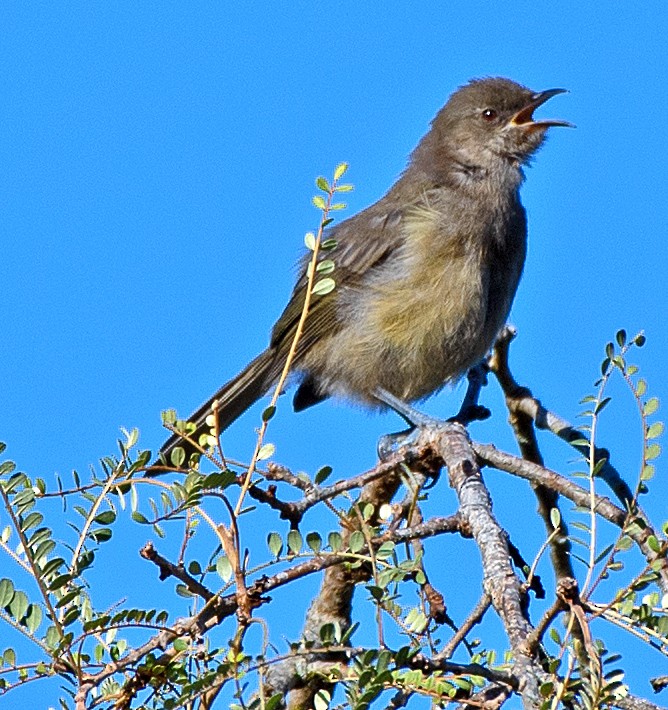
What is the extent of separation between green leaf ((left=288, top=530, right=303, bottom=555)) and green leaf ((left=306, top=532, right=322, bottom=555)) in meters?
0.03

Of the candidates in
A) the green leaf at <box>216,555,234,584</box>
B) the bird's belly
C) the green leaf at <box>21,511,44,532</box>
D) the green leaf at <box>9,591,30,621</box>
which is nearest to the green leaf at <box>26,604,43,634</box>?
the green leaf at <box>9,591,30,621</box>

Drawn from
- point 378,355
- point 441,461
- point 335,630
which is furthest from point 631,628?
point 378,355

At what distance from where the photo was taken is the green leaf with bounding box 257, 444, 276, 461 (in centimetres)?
294

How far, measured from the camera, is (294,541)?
2.84 m

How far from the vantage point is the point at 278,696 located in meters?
2.34

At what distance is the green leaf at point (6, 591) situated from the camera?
2.50 metres

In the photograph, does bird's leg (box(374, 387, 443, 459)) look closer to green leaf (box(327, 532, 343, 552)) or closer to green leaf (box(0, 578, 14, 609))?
green leaf (box(327, 532, 343, 552))

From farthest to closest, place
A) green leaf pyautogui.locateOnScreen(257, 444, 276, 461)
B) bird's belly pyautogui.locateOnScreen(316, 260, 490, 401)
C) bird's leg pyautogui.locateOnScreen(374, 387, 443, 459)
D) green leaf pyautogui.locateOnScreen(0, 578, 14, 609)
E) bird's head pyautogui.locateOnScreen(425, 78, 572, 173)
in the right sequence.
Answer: bird's head pyautogui.locateOnScreen(425, 78, 572, 173) < bird's belly pyautogui.locateOnScreen(316, 260, 490, 401) < bird's leg pyautogui.locateOnScreen(374, 387, 443, 459) < green leaf pyautogui.locateOnScreen(257, 444, 276, 461) < green leaf pyautogui.locateOnScreen(0, 578, 14, 609)

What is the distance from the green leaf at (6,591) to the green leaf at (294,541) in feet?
2.19

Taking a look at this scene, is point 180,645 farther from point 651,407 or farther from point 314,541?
point 651,407

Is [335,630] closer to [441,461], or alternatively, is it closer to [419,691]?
[419,691]

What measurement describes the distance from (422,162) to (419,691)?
17.4 feet

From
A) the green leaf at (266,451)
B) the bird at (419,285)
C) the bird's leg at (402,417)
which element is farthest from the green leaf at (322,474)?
the bird at (419,285)

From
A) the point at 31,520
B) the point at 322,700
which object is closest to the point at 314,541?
the point at 322,700
